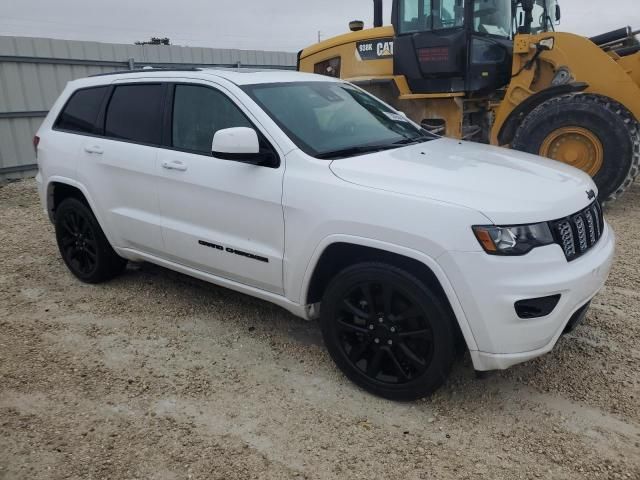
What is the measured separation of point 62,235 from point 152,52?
8452 millimetres

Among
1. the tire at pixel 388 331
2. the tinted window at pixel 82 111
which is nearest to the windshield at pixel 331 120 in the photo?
the tire at pixel 388 331

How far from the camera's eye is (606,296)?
4242 millimetres

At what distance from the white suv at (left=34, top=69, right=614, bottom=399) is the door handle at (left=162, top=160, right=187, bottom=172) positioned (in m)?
0.02

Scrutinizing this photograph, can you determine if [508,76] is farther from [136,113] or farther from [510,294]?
[510,294]

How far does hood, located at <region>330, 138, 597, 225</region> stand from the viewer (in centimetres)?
261

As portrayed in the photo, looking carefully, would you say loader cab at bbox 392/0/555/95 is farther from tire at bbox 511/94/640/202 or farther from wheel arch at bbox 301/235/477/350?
wheel arch at bbox 301/235/477/350

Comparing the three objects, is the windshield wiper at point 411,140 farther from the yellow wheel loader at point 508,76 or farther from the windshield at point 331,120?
the yellow wheel loader at point 508,76

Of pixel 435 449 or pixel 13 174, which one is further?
pixel 13 174

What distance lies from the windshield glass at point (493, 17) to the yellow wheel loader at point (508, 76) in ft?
0.04

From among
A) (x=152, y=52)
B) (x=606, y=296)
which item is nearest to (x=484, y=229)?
(x=606, y=296)

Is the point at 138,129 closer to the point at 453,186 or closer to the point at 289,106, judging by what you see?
the point at 289,106

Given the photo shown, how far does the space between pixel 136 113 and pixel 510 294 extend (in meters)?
3.09

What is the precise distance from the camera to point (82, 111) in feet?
15.1

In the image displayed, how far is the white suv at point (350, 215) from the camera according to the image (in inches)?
101
